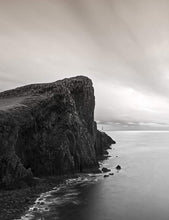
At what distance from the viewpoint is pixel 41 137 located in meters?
59.2

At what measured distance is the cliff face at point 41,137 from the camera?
1820 inches

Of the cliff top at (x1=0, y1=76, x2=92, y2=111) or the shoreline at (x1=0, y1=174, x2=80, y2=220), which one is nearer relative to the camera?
the shoreline at (x1=0, y1=174, x2=80, y2=220)

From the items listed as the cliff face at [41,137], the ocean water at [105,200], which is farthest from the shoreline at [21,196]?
the cliff face at [41,137]

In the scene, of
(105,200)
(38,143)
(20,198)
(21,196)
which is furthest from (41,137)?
(105,200)

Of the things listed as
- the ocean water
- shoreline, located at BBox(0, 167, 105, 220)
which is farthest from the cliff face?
the ocean water

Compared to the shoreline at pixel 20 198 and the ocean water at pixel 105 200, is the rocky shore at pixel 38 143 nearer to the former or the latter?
the shoreline at pixel 20 198

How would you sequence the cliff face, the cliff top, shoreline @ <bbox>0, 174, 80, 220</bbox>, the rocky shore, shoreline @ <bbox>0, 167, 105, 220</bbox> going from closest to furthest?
shoreline @ <bbox>0, 174, 80, 220</bbox>, shoreline @ <bbox>0, 167, 105, 220</bbox>, the rocky shore, the cliff face, the cliff top

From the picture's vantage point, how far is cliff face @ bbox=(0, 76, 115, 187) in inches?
1820

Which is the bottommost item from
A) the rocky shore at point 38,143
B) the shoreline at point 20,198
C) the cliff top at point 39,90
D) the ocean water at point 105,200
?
the ocean water at point 105,200

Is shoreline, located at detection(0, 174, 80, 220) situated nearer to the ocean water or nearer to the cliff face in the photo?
the ocean water

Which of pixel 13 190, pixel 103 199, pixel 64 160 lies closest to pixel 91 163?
pixel 64 160

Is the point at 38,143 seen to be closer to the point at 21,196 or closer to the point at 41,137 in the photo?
the point at 41,137

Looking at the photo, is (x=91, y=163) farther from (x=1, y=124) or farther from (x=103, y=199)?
(x=1, y=124)

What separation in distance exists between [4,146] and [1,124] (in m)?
4.01
